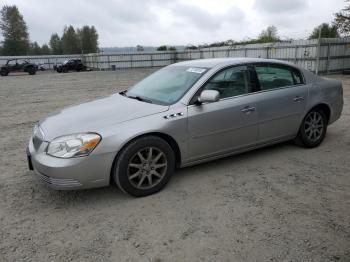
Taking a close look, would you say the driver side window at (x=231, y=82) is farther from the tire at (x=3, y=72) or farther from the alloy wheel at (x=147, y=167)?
the tire at (x=3, y=72)

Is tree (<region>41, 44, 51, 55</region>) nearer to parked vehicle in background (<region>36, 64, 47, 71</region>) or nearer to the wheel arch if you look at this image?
parked vehicle in background (<region>36, 64, 47, 71</region>)

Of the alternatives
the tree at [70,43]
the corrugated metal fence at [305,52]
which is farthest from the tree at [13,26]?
the corrugated metal fence at [305,52]

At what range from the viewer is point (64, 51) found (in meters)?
76.7

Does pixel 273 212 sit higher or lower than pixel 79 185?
lower

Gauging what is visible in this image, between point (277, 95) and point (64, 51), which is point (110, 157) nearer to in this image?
point (277, 95)

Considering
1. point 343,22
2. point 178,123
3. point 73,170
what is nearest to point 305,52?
point 343,22

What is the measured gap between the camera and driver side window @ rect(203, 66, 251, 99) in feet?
13.2

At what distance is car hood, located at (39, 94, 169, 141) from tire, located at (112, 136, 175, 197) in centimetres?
33

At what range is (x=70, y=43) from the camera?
7756 centimetres

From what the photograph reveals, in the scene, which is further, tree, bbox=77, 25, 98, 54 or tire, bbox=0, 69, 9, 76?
tree, bbox=77, 25, 98, 54

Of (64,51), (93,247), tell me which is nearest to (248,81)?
(93,247)

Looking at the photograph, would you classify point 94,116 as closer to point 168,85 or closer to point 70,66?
point 168,85

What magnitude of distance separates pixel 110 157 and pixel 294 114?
276 cm

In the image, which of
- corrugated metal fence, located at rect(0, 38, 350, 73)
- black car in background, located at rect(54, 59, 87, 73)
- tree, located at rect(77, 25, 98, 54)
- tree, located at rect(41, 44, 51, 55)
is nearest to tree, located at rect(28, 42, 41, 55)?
tree, located at rect(41, 44, 51, 55)
